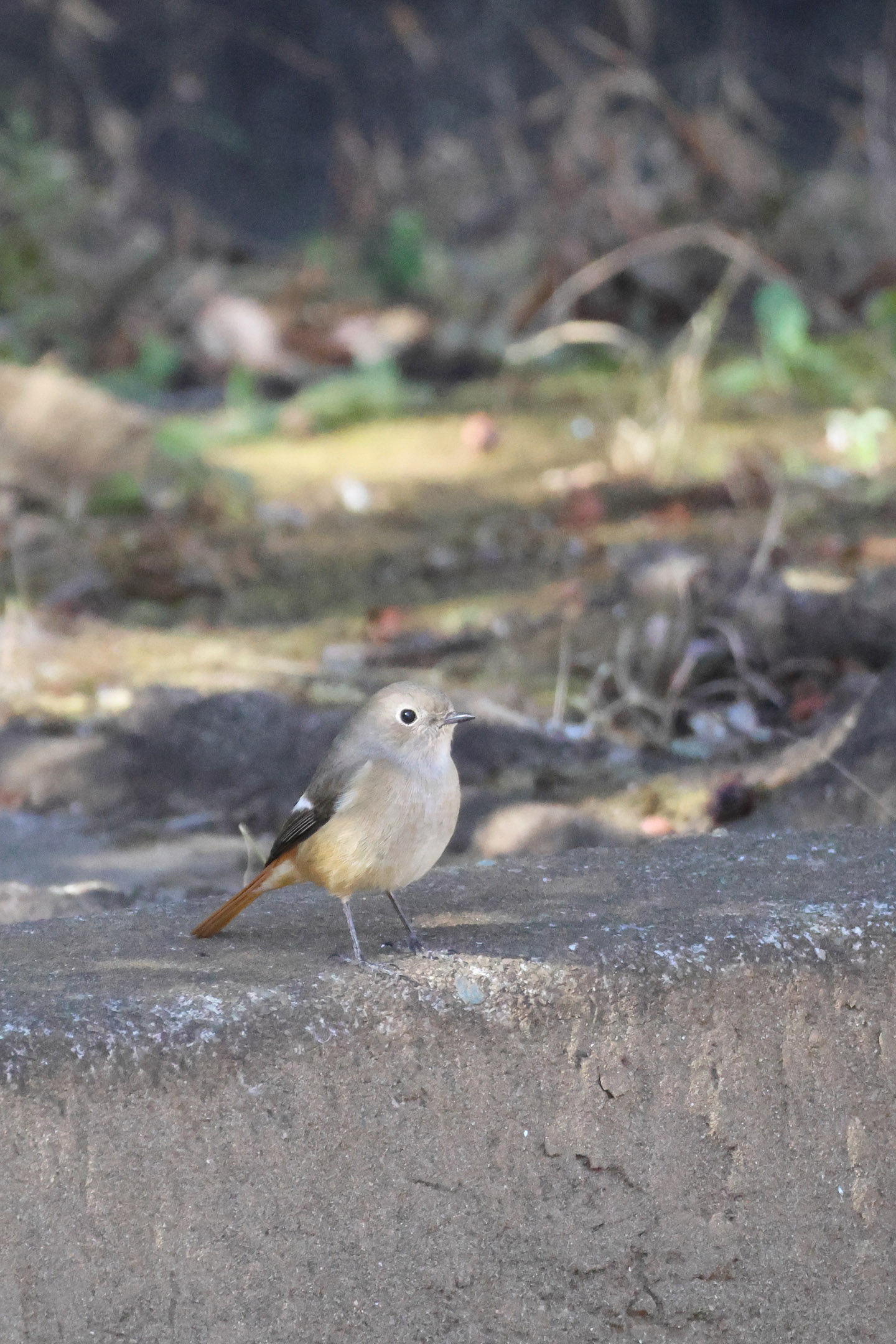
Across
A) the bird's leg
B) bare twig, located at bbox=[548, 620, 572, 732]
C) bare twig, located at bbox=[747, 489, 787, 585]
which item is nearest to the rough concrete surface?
the bird's leg

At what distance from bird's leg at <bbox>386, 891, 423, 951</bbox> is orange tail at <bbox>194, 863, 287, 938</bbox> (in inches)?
5.9

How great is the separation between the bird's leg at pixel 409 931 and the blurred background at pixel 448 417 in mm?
725

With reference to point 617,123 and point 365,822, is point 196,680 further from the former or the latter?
point 617,123

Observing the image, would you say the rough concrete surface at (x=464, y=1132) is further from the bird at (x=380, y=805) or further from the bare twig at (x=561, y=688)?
the bare twig at (x=561, y=688)

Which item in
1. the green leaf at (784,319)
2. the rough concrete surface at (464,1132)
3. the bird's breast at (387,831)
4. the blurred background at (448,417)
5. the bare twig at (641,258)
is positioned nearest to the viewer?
the rough concrete surface at (464,1132)

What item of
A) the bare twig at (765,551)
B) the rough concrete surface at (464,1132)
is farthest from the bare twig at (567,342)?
the rough concrete surface at (464,1132)

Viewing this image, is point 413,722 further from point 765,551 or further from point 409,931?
point 765,551

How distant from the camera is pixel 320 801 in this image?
2.30 metres

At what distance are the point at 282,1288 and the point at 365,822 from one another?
598mm

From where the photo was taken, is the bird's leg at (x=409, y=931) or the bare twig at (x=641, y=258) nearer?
the bird's leg at (x=409, y=931)

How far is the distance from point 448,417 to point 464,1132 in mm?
5729

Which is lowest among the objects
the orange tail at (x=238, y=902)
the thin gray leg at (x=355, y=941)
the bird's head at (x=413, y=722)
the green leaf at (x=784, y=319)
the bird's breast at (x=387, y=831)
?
the thin gray leg at (x=355, y=941)

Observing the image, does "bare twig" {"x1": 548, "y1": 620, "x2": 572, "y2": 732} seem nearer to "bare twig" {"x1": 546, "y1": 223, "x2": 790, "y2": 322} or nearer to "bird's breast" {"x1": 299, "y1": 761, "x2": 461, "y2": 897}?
"bird's breast" {"x1": 299, "y1": 761, "x2": 461, "y2": 897}

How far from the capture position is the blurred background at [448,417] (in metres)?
4.09
